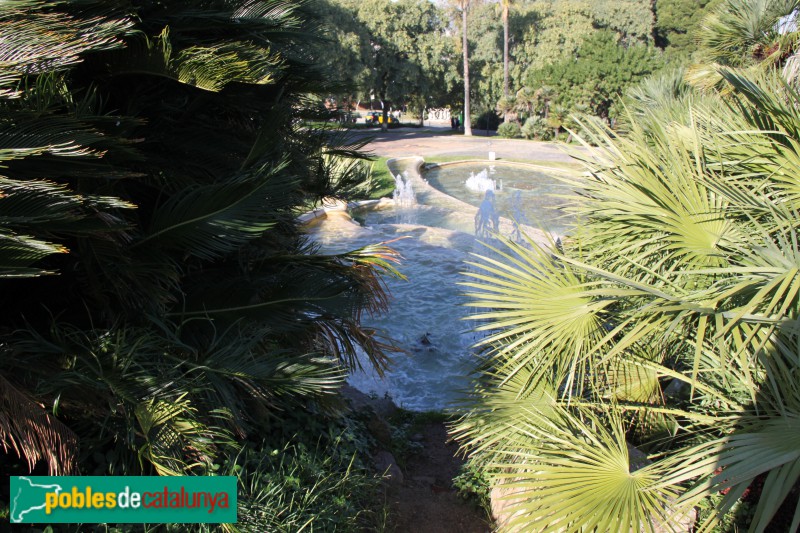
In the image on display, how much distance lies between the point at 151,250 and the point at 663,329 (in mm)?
2704

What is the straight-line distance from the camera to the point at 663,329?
9.16 feet

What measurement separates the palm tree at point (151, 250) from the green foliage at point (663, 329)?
3.78 ft

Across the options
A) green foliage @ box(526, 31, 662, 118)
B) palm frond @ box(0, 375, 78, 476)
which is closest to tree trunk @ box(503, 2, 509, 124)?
green foliage @ box(526, 31, 662, 118)

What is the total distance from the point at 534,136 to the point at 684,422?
31452 millimetres

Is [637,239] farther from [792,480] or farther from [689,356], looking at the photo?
[792,480]

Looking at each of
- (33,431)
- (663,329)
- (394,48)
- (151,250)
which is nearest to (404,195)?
(151,250)

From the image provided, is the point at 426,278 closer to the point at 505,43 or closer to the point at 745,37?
the point at 745,37

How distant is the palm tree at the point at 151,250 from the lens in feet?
7.98

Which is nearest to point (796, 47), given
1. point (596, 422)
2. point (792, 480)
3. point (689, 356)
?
point (689, 356)

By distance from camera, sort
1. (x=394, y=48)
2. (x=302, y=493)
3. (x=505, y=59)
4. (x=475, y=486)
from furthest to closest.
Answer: (x=505, y=59)
(x=394, y=48)
(x=475, y=486)
(x=302, y=493)

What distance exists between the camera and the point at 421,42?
37.7 meters

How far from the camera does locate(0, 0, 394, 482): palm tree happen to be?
2.43 metres

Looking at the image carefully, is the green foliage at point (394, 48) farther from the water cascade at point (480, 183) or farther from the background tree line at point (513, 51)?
the water cascade at point (480, 183)

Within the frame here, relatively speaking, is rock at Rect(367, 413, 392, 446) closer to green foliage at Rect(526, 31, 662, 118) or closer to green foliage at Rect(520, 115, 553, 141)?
green foliage at Rect(526, 31, 662, 118)
